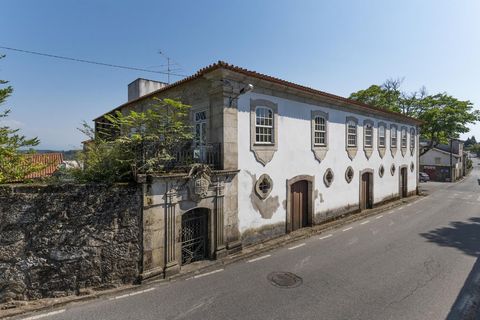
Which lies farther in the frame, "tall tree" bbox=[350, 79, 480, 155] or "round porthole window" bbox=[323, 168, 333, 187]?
"tall tree" bbox=[350, 79, 480, 155]

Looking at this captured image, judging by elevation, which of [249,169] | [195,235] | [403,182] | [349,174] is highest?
[249,169]

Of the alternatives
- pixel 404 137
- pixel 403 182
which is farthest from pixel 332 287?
pixel 404 137

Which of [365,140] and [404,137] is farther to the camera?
[404,137]

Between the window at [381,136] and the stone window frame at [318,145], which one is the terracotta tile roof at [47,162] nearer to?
the stone window frame at [318,145]

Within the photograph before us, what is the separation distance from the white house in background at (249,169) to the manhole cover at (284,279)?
1.93m

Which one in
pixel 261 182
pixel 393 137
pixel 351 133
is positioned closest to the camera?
pixel 261 182

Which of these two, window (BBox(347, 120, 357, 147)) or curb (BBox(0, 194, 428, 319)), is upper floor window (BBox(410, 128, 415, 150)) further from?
window (BBox(347, 120, 357, 147))

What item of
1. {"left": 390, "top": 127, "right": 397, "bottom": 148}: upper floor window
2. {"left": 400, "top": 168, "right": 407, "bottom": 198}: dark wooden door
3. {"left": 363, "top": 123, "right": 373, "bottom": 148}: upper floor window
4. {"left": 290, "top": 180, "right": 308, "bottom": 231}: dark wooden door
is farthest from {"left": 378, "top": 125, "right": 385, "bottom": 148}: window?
{"left": 290, "top": 180, "right": 308, "bottom": 231}: dark wooden door

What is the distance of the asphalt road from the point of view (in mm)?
5418

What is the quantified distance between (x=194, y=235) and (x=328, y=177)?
748cm

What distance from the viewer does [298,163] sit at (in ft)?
36.3

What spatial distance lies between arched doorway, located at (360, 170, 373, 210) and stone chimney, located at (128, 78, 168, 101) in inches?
580

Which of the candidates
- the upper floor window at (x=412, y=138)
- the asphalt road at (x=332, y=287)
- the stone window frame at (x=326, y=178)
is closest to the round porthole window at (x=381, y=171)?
the stone window frame at (x=326, y=178)

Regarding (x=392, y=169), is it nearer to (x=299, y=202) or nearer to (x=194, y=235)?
(x=299, y=202)
